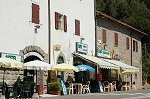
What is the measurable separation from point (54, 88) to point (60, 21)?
5.28 meters

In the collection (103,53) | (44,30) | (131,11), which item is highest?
(131,11)

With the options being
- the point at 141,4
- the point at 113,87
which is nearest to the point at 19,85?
the point at 113,87

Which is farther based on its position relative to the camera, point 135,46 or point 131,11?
point 131,11

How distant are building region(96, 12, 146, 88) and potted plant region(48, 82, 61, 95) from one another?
9.02 meters

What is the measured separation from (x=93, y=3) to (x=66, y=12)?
18.9ft

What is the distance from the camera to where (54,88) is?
2908 centimetres

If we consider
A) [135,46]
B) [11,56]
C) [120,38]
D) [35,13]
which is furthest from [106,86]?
[135,46]

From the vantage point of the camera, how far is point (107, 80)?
3862 centimetres

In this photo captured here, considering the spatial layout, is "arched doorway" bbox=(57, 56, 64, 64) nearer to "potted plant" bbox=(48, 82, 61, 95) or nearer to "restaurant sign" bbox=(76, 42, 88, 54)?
"restaurant sign" bbox=(76, 42, 88, 54)

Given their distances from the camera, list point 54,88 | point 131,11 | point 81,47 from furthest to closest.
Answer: point 131,11 < point 81,47 < point 54,88

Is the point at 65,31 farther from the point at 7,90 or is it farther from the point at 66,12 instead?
the point at 7,90

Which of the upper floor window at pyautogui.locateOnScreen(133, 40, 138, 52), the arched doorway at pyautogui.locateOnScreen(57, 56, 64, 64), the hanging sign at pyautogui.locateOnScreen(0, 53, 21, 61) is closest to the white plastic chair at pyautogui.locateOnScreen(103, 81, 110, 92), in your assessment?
the arched doorway at pyautogui.locateOnScreen(57, 56, 64, 64)

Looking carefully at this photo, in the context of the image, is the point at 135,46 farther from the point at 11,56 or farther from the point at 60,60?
the point at 11,56

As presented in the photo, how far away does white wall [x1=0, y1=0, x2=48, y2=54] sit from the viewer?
2486cm
